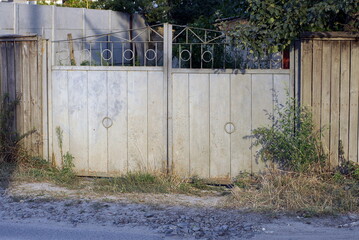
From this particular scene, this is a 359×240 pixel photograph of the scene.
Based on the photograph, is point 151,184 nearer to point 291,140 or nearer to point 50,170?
point 50,170

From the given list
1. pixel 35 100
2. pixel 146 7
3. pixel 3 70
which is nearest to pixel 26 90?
pixel 35 100

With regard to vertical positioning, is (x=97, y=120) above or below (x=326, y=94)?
below

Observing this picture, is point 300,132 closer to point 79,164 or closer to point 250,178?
point 250,178

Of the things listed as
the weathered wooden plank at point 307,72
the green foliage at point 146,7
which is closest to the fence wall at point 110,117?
the weathered wooden plank at point 307,72

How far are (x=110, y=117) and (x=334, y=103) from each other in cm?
332

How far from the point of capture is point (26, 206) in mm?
6520

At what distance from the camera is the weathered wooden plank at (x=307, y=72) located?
7383 mm

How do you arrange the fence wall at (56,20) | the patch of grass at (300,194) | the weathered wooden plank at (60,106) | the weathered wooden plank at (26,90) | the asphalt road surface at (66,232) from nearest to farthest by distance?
the asphalt road surface at (66,232) → the patch of grass at (300,194) → the weathered wooden plank at (60,106) → the weathered wooden plank at (26,90) → the fence wall at (56,20)

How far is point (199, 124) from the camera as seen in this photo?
25.3 ft

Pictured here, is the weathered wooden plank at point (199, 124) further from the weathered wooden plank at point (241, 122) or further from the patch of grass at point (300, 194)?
the patch of grass at point (300, 194)

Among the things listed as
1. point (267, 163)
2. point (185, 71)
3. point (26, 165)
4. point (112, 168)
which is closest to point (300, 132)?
point (267, 163)

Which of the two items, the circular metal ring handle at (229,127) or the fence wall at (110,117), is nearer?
the circular metal ring handle at (229,127)

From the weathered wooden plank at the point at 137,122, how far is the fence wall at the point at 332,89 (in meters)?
2.35

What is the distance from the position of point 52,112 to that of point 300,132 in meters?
3.82
